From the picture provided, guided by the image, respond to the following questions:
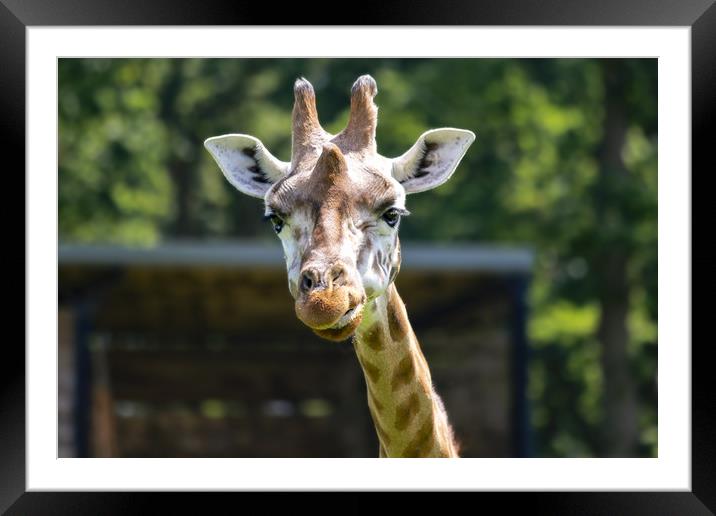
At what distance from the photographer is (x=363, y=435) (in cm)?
2075

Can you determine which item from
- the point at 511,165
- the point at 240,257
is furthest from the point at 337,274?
the point at 511,165

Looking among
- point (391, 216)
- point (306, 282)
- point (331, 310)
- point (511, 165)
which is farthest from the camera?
point (511, 165)

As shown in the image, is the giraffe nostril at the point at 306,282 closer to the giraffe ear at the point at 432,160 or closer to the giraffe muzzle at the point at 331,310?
the giraffe muzzle at the point at 331,310

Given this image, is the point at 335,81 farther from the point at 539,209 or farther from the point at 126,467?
the point at 126,467

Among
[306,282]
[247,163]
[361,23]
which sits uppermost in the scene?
[361,23]

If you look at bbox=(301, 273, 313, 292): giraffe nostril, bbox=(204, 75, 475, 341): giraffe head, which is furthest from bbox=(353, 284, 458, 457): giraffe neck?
bbox=(301, 273, 313, 292): giraffe nostril

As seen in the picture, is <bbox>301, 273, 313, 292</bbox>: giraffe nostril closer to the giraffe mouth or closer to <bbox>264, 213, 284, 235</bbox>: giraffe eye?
the giraffe mouth

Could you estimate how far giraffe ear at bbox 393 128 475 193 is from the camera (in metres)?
5.87

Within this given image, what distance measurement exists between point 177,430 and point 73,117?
6098 millimetres

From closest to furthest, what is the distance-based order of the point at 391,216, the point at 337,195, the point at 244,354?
the point at 337,195
the point at 391,216
the point at 244,354

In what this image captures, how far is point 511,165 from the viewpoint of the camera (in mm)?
24812

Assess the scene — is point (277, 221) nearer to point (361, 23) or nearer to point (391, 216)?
point (391, 216)

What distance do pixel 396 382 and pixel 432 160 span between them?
3.65 ft

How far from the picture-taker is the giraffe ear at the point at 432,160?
587cm
